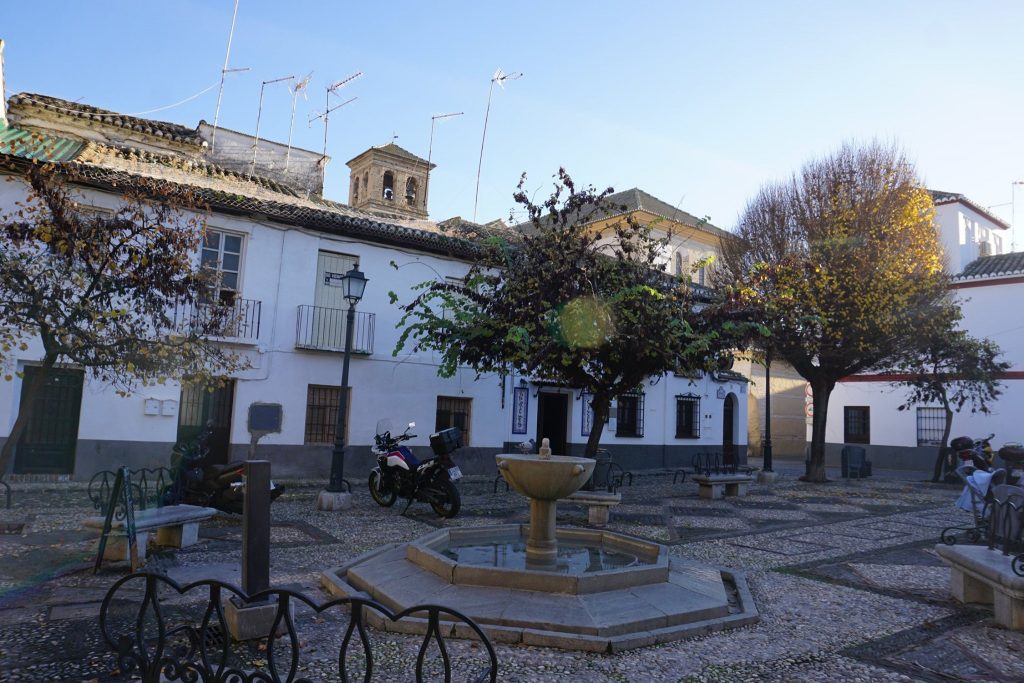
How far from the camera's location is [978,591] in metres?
6.00

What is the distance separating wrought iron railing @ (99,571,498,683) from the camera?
3068 mm

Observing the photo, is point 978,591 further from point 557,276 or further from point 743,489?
point 743,489

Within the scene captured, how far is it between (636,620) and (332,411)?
459 inches

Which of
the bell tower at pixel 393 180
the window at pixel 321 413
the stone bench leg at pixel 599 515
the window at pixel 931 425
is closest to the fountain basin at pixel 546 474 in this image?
the stone bench leg at pixel 599 515

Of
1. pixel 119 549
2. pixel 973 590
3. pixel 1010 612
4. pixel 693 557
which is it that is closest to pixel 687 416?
pixel 693 557

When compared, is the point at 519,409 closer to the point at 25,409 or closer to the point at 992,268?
the point at 25,409

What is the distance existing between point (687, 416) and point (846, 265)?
291 inches

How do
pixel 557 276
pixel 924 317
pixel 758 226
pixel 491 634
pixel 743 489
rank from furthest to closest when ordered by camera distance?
pixel 758 226
pixel 924 317
pixel 743 489
pixel 557 276
pixel 491 634

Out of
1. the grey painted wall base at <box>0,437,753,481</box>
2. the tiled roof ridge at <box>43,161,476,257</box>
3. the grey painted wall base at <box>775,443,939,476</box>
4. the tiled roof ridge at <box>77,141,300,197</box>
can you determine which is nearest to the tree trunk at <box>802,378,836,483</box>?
the grey painted wall base at <box>0,437,753,481</box>

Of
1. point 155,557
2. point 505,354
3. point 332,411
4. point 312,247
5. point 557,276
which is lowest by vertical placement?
point 155,557

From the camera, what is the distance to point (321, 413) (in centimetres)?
1529

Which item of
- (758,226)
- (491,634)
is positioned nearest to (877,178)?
(758,226)

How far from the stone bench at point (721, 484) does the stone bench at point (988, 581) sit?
7.49 metres

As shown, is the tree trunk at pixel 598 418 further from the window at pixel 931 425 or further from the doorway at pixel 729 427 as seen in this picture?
the window at pixel 931 425
